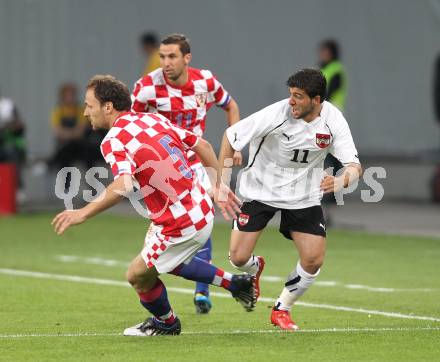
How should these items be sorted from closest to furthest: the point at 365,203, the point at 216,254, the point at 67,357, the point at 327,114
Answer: the point at 67,357, the point at 327,114, the point at 216,254, the point at 365,203

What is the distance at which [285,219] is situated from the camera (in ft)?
36.0

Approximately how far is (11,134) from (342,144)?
535 inches

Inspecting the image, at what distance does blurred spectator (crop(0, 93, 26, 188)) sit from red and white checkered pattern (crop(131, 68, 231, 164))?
36.0 feet

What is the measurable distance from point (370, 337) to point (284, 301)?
0.95 metres

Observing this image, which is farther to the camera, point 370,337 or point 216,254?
point 216,254

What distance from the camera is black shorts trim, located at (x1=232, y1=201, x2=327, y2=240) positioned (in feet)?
35.6

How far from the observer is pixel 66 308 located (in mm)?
12039

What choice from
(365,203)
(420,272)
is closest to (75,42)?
(365,203)

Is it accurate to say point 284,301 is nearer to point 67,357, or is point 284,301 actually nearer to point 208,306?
point 208,306

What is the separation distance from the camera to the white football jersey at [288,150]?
1071 cm

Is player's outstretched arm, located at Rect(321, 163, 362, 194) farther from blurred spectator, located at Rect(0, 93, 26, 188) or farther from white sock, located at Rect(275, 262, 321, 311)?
blurred spectator, located at Rect(0, 93, 26, 188)

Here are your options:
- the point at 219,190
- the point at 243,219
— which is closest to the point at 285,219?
the point at 243,219

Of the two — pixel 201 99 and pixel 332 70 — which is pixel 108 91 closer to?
pixel 201 99

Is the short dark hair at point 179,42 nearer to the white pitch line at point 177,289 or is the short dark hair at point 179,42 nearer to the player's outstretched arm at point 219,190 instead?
the player's outstretched arm at point 219,190
